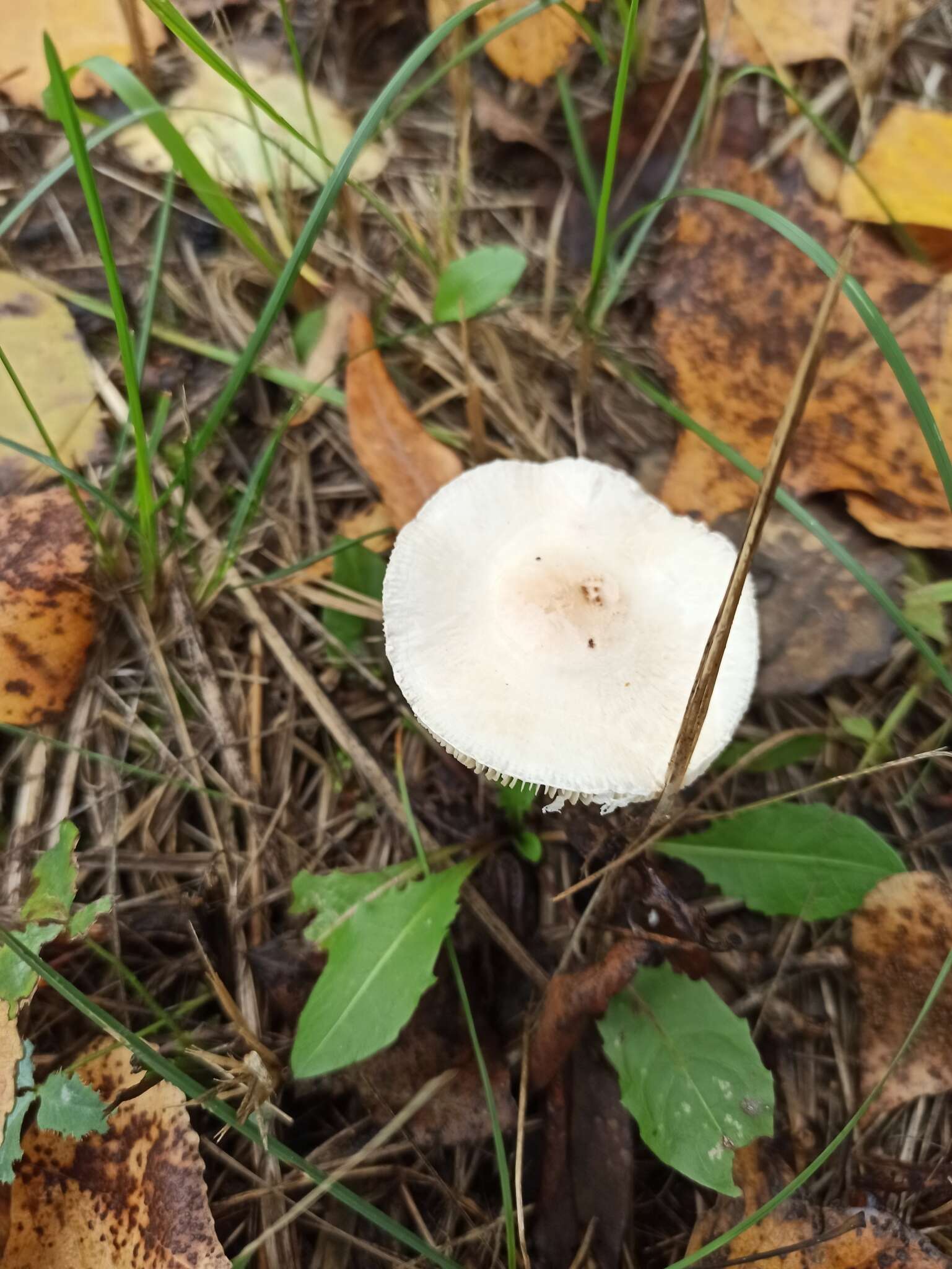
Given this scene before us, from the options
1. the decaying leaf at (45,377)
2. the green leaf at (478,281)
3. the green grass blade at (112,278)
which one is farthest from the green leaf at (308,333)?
the green grass blade at (112,278)

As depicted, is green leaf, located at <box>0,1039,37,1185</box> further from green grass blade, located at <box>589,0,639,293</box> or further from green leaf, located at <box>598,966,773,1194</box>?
green grass blade, located at <box>589,0,639,293</box>

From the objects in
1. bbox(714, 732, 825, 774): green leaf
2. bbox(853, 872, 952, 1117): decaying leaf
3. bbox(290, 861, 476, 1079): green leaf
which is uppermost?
bbox(290, 861, 476, 1079): green leaf

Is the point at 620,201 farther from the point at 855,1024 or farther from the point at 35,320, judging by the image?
the point at 855,1024

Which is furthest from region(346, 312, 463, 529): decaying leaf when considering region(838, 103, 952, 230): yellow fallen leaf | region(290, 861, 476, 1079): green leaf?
region(838, 103, 952, 230): yellow fallen leaf

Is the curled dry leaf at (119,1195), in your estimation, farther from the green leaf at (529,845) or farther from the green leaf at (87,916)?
the green leaf at (529,845)

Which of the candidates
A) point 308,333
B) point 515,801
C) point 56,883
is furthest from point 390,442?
point 56,883

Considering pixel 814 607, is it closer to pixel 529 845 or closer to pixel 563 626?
pixel 563 626
